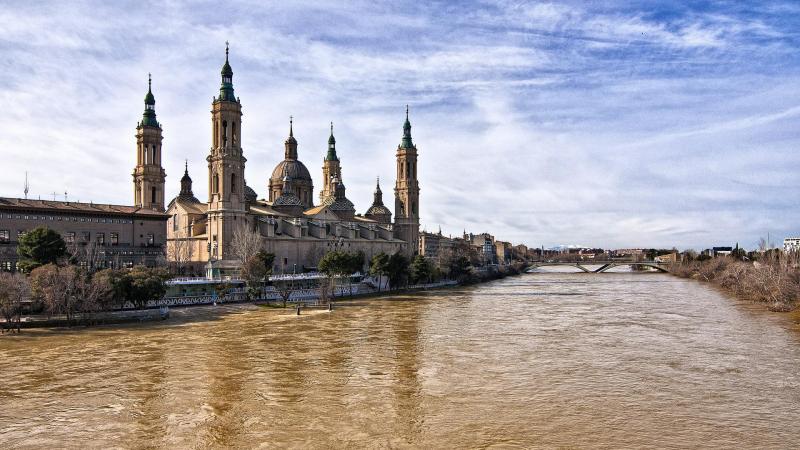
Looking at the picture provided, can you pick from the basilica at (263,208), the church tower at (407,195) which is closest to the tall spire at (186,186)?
the basilica at (263,208)

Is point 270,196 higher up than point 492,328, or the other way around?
point 270,196

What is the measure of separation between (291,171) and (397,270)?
31.0 metres

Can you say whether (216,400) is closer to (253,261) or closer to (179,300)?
(179,300)

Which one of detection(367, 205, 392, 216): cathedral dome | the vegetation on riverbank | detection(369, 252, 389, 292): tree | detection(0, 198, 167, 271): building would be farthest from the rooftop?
the vegetation on riverbank

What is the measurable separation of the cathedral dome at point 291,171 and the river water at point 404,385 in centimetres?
→ 5132

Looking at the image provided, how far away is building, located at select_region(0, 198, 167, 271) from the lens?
45969 mm

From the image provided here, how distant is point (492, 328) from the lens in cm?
3319

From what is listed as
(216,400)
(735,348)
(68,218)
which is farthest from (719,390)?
(68,218)

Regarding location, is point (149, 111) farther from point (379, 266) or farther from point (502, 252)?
point (502, 252)

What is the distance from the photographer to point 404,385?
1978 cm

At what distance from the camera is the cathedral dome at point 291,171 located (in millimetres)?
85250

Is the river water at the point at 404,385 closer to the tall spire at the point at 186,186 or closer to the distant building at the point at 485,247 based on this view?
the tall spire at the point at 186,186

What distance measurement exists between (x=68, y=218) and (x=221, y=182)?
14.0 meters

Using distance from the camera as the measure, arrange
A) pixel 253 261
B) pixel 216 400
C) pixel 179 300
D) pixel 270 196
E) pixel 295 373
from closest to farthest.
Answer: pixel 216 400 → pixel 295 373 → pixel 179 300 → pixel 253 261 → pixel 270 196
